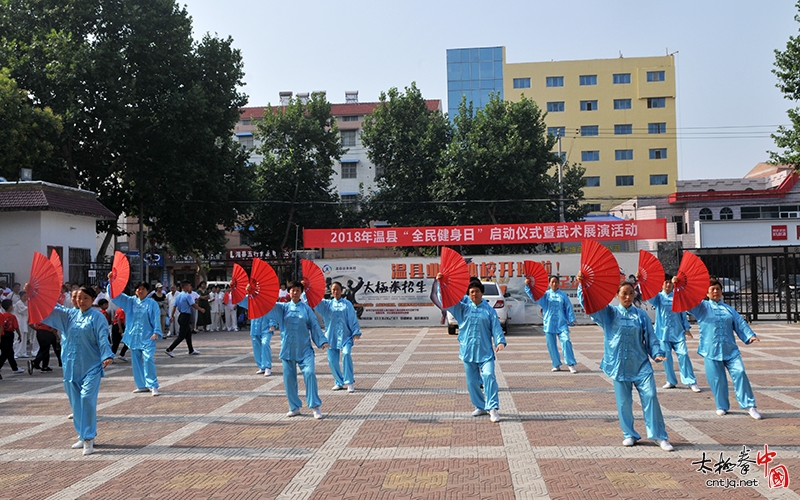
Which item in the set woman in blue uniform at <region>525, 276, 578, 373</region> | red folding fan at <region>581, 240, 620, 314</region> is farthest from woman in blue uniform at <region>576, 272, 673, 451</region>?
woman in blue uniform at <region>525, 276, 578, 373</region>

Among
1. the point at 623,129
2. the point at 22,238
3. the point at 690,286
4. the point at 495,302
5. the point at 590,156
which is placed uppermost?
the point at 623,129

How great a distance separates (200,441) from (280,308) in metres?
2.09

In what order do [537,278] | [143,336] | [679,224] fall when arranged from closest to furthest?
1. [143,336]
2. [537,278]
3. [679,224]

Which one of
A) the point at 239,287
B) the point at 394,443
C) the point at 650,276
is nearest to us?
the point at 394,443

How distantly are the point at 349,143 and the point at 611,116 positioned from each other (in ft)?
66.3

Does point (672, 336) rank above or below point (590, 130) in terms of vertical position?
below

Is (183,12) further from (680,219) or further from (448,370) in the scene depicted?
(680,219)

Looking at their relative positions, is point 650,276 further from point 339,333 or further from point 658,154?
point 658,154

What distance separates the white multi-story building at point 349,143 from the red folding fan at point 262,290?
36.1 meters

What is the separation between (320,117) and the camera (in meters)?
38.6

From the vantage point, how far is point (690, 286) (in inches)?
320

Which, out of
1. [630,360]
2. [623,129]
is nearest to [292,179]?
[623,129]

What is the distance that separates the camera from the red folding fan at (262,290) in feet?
28.5

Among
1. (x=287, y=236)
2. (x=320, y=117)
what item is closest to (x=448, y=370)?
(x=287, y=236)
